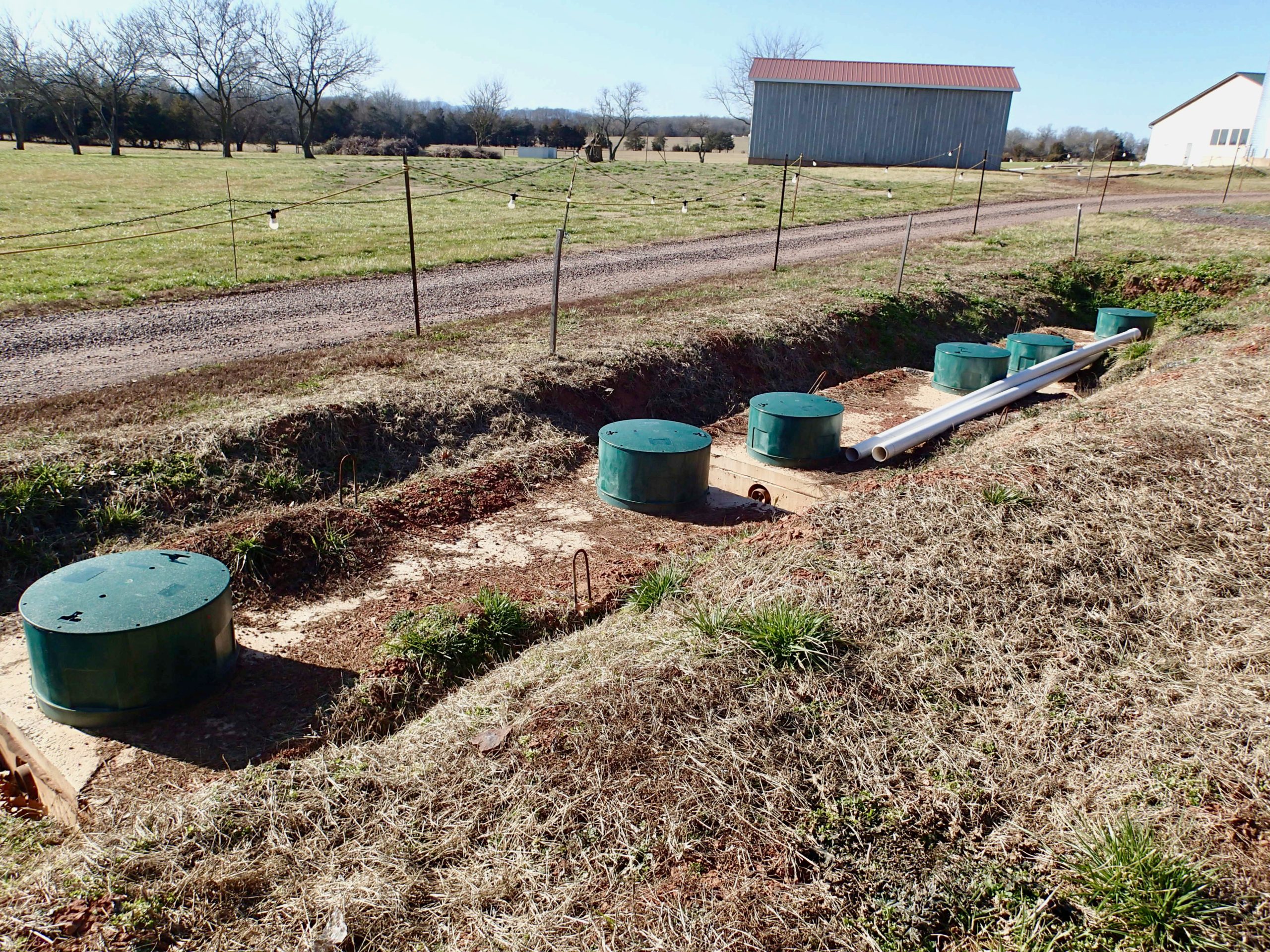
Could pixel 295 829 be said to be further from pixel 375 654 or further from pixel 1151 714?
pixel 1151 714

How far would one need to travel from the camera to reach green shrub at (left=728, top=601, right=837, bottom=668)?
170 inches

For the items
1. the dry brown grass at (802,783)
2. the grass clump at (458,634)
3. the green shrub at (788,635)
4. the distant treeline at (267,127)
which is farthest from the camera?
the distant treeline at (267,127)

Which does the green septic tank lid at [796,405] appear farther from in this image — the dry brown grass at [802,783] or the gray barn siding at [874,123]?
the gray barn siding at [874,123]

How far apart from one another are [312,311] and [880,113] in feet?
137

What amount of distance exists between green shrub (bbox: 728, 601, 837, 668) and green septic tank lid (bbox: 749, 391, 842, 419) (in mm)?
4632

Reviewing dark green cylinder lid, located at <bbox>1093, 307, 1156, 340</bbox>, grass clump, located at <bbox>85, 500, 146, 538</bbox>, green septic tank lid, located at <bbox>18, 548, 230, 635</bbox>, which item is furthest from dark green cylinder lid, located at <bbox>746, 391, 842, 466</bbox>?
dark green cylinder lid, located at <bbox>1093, 307, 1156, 340</bbox>

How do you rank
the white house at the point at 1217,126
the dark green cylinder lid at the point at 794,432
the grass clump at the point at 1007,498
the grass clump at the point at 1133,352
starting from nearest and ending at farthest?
the grass clump at the point at 1007,498 < the dark green cylinder lid at the point at 794,432 < the grass clump at the point at 1133,352 < the white house at the point at 1217,126

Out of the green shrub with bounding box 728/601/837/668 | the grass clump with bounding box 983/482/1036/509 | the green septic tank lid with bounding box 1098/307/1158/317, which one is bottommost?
the green shrub with bounding box 728/601/837/668

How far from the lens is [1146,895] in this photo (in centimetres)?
300

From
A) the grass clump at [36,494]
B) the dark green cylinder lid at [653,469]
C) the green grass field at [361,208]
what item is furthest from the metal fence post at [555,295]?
the green grass field at [361,208]

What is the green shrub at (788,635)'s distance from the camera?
4.31m

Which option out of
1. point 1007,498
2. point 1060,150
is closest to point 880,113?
point 1060,150

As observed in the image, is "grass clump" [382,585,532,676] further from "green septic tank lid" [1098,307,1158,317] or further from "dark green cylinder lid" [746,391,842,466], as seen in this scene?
"green septic tank lid" [1098,307,1158,317]

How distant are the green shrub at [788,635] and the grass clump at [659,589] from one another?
39.6 inches
